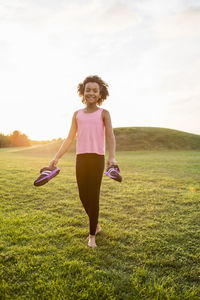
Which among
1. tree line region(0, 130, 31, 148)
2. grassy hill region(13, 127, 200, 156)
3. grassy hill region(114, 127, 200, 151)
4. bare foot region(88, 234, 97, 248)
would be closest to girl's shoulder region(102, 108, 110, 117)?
bare foot region(88, 234, 97, 248)

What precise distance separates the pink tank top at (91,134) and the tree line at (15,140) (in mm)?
54957

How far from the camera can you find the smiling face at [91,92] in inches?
142

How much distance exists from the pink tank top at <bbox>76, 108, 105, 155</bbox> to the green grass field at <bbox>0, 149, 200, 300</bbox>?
1625 mm

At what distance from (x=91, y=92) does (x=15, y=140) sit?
5773 centimetres

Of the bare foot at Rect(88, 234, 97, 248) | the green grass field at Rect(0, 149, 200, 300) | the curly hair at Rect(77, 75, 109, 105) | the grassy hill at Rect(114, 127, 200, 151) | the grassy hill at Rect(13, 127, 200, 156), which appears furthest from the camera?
the grassy hill at Rect(114, 127, 200, 151)

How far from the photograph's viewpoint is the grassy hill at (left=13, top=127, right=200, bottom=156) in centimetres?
3328

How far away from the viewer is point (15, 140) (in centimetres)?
5666

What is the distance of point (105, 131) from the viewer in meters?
3.59

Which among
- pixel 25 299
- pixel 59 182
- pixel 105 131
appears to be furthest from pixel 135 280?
pixel 59 182

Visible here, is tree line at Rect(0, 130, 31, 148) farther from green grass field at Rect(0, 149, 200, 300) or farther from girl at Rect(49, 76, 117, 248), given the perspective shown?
girl at Rect(49, 76, 117, 248)

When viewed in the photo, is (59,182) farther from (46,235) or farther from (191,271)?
(191,271)

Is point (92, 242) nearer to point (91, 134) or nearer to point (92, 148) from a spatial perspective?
point (92, 148)

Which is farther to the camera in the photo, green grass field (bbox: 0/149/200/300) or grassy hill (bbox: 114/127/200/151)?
grassy hill (bbox: 114/127/200/151)

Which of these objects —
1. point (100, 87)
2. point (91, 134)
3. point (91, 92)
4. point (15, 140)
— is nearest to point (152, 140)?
point (100, 87)
